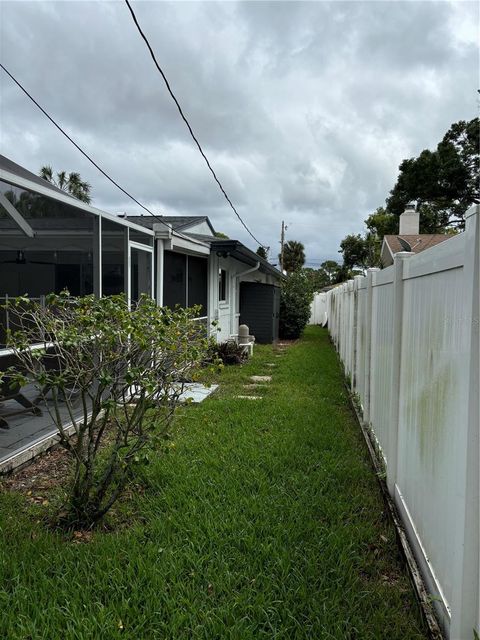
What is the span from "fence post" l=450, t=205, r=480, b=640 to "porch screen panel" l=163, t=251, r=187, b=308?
7.52 metres

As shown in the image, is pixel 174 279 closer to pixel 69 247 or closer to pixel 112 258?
pixel 112 258

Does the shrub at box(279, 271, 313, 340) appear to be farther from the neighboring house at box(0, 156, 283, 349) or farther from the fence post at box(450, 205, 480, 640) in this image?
the fence post at box(450, 205, 480, 640)

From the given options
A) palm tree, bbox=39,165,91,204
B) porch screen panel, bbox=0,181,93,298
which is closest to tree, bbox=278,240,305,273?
palm tree, bbox=39,165,91,204

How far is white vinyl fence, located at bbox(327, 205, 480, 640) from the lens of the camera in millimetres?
1531

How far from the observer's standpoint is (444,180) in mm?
22594

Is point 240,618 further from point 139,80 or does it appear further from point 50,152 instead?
point 50,152

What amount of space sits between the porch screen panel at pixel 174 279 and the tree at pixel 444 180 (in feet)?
54.4

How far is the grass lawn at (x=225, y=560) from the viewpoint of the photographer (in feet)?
6.65

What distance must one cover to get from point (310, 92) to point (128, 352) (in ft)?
28.7

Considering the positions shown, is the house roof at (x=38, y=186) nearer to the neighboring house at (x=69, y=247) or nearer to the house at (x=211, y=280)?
the neighboring house at (x=69, y=247)

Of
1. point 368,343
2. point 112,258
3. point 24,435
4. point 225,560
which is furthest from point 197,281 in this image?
point 225,560

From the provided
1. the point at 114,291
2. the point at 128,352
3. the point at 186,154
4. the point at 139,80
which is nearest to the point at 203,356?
the point at 128,352

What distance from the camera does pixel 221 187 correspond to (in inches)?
417

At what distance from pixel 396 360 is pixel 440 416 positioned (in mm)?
1171
